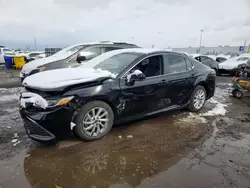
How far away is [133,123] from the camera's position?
13.2 ft

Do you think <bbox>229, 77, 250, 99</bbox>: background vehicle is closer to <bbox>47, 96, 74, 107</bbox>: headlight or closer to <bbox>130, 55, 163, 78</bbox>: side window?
<bbox>130, 55, 163, 78</bbox>: side window

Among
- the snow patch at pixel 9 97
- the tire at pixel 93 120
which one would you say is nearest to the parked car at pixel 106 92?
the tire at pixel 93 120

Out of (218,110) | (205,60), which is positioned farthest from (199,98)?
(205,60)

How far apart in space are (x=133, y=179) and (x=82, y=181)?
62cm

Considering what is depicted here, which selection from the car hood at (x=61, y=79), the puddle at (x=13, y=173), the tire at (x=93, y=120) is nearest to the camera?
the puddle at (x=13, y=173)

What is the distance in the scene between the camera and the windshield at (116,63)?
3.63m

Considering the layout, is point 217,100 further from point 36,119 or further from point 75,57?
point 36,119

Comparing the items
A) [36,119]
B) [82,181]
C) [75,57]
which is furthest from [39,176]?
[75,57]

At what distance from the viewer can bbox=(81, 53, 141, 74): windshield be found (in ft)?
11.9

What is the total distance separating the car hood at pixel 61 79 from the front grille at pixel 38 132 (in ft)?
1.78

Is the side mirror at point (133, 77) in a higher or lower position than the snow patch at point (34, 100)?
higher

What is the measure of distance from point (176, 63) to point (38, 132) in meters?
3.17

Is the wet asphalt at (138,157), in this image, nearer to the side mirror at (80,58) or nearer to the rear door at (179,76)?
the rear door at (179,76)

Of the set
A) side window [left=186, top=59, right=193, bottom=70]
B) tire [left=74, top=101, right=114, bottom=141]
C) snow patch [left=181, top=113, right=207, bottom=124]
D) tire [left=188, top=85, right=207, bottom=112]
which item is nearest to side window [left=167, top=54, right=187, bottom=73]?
side window [left=186, top=59, right=193, bottom=70]
